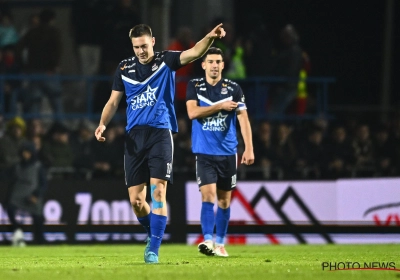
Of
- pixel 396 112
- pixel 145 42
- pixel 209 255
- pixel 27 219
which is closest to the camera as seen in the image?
pixel 145 42

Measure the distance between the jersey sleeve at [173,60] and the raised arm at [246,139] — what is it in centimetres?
182

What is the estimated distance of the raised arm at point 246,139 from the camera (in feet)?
40.4

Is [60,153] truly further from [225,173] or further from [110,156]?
[225,173]

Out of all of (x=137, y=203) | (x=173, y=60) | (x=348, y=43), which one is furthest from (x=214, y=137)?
(x=348, y=43)

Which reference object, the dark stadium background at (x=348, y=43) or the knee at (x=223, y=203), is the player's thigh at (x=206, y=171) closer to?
the knee at (x=223, y=203)

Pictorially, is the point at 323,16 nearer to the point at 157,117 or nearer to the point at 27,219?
the point at 27,219

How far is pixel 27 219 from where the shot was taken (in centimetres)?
1769

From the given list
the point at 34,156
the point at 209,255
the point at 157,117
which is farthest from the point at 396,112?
the point at 157,117

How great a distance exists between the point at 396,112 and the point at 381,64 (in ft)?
15.0

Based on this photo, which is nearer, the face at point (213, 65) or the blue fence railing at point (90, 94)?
the face at point (213, 65)

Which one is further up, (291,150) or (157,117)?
(157,117)

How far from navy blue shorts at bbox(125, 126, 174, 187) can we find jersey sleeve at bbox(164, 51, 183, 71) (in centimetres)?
Answer: 70

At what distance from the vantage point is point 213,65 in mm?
12797

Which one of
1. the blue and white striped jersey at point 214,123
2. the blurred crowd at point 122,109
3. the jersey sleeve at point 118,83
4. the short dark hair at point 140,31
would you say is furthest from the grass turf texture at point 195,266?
the blurred crowd at point 122,109
